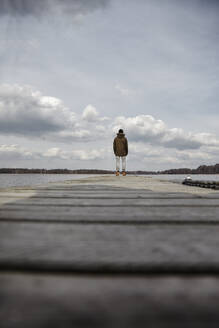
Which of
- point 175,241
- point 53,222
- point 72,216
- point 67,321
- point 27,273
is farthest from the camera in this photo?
point 72,216

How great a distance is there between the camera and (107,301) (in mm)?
462

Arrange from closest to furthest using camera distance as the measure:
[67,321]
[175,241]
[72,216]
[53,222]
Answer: [67,321] < [175,241] < [53,222] < [72,216]

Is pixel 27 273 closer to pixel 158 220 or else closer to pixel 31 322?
pixel 31 322

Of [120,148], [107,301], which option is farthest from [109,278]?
[120,148]

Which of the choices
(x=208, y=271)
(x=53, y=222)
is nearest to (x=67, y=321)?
(x=208, y=271)

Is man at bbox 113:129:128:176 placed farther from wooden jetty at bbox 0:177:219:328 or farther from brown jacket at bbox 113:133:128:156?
wooden jetty at bbox 0:177:219:328

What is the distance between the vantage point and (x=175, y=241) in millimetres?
808

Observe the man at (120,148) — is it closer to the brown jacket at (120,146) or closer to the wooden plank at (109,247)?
the brown jacket at (120,146)

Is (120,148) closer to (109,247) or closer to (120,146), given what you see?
(120,146)

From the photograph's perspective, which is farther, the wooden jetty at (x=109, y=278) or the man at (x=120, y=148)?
the man at (x=120, y=148)

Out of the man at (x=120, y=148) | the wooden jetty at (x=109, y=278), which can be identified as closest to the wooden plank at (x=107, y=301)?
the wooden jetty at (x=109, y=278)

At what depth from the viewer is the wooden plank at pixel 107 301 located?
1.33ft

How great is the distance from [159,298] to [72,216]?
851 mm

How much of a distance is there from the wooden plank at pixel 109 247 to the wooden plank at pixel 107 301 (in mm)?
44
